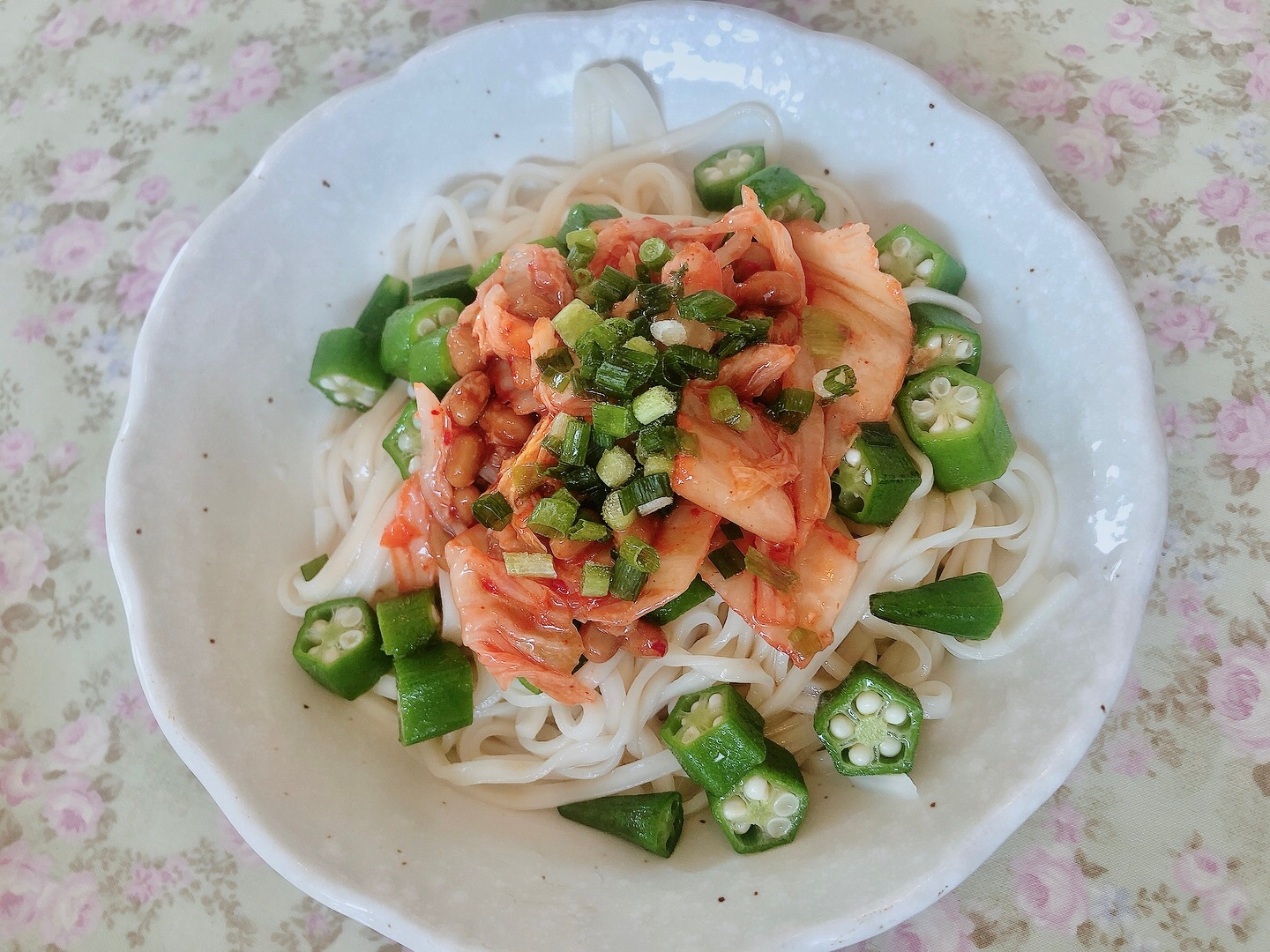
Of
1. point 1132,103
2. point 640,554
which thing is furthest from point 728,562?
point 1132,103

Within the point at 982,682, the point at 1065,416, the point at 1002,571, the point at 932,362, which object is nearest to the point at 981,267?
the point at 932,362

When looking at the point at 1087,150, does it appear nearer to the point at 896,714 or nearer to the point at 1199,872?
the point at 896,714

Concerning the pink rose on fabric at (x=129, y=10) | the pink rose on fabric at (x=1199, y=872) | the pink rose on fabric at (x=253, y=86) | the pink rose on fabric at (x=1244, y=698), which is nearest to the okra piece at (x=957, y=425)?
the pink rose on fabric at (x=1244, y=698)

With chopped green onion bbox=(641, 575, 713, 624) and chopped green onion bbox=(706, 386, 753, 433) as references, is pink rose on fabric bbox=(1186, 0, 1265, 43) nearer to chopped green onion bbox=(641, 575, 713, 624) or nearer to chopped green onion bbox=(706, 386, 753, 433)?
chopped green onion bbox=(706, 386, 753, 433)

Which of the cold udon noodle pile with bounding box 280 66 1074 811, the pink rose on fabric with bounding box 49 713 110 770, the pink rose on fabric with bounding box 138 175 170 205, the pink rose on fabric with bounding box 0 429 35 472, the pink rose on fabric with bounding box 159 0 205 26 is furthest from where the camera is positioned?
the pink rose on fabric with bounding box 159 0 205 26

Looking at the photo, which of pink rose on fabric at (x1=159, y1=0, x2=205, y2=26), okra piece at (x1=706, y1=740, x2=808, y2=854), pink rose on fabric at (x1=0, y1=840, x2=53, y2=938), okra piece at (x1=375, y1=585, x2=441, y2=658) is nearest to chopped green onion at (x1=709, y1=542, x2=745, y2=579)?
okra piece at (x1=706, y1=740, x2=808, y2=854)

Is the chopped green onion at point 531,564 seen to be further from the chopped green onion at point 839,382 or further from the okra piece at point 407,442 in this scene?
the chopped green onion at point 839,382

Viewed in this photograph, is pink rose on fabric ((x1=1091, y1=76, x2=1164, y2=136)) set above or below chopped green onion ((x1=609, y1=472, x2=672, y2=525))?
above
